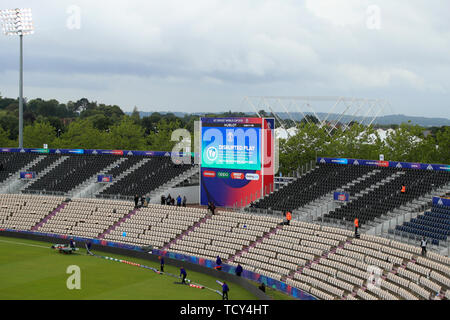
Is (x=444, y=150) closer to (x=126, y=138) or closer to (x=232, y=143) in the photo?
(x=232, y=143)

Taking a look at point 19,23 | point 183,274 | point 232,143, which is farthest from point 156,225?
point 19,23

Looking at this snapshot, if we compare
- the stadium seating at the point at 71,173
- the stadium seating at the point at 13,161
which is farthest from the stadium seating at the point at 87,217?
the stadium seating at the point at 13,161

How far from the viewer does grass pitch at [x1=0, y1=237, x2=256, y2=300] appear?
30.2m

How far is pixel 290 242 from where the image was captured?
3616 cm

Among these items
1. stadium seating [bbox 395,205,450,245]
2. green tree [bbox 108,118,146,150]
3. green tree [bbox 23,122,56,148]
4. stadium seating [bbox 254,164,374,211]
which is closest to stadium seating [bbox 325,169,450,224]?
stadium seating [bbox 395,205,450,245]

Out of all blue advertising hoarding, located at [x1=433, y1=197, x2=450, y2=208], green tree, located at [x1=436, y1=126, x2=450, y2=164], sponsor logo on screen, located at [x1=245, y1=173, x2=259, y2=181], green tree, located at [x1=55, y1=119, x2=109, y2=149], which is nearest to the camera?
blue advertising hoarding, located at [x1=433, y1=197, x2=450, y2=208]

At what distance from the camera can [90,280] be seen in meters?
33.5

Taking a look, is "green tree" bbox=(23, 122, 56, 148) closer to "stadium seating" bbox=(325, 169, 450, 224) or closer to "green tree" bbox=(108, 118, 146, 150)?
"green tree" bbox=(108, 118, 146, 150)

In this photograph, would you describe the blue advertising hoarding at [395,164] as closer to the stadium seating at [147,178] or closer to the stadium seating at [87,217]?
the stadium seating at [147,178]

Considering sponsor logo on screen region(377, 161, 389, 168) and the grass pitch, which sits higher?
sponsor logo on screen region(377, 161, 389, 168)

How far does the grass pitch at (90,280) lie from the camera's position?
99.2ft
